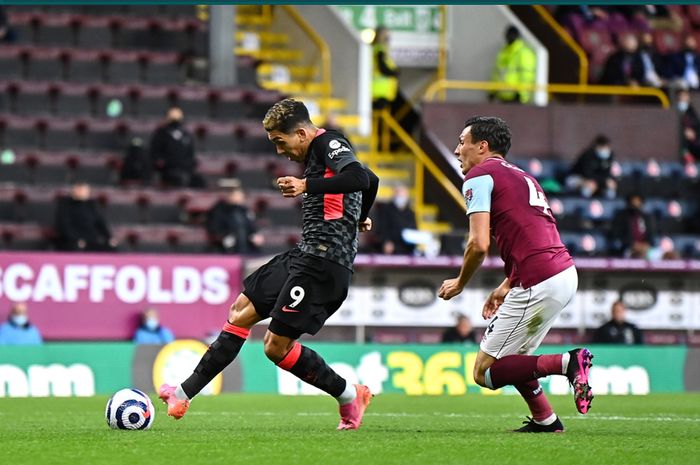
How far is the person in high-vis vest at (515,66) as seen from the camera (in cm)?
2427

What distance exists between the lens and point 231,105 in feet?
73.8

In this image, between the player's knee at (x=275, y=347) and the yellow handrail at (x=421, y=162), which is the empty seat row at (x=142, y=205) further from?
the player's knee at (x=275, y=347)

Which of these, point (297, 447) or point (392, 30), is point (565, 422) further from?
point (392, 30)

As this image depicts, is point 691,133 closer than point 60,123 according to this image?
No

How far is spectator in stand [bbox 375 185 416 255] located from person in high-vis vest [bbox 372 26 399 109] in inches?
132

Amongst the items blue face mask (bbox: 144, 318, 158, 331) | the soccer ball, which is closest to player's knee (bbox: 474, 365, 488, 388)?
the soccer ball

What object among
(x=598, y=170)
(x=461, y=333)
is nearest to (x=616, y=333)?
(x=461, y=333)

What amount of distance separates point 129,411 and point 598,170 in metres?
14.6

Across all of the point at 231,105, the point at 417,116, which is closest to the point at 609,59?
the point at 417,116

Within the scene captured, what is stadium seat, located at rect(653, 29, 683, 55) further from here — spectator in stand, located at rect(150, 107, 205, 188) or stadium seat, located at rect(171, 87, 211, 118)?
spectator in stand, located at rect(150, 107, 205, 188)

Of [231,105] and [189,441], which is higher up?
[231,105]

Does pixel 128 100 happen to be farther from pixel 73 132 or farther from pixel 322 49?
pixel 322 49

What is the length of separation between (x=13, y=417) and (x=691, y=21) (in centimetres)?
2021

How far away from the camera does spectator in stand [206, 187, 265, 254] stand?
19.2m
